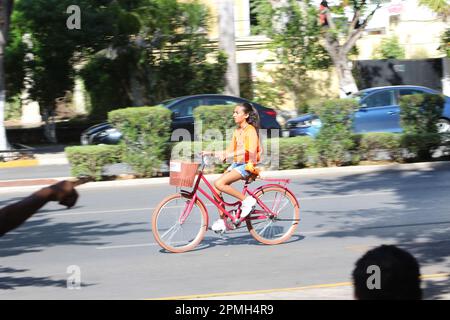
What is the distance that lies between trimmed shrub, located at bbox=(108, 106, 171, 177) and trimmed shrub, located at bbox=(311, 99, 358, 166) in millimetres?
3303

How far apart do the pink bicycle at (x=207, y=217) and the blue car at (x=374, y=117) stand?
10219 millimetres

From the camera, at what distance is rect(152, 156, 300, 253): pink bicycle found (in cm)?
913

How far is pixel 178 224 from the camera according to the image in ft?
30.4

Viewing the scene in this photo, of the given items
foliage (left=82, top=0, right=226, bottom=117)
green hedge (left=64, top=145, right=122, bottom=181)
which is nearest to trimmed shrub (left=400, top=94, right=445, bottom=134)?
green hedge (left=64, top=145, right=122, bottom=181)

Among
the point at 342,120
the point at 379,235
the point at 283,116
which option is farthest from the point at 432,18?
the point at 379,235

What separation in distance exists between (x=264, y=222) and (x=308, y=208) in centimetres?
270

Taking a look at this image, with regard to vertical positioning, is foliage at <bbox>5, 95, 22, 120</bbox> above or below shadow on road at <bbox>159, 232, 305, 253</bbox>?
above

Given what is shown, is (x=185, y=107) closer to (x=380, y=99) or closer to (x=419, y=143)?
(x=380, y=99)

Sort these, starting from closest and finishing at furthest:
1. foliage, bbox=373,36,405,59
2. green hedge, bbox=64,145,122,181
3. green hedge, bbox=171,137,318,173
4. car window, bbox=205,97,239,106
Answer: green hedge, bbox=64,145,122,181
green hedge, bbox=171,137,318,173
car window, bbox=205,97,239,106
foliage, bbox=373,36,405,59

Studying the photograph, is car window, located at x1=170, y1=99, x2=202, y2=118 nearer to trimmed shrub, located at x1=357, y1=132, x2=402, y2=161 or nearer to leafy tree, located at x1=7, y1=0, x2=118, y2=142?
trimmed shrub, located at x1=357, y1=132, x2=402, y2=161

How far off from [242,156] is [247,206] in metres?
0.58

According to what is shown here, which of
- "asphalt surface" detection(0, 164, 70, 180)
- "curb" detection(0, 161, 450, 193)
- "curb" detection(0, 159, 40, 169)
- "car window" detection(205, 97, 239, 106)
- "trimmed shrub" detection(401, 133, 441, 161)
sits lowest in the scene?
"curb" detection(0, 161, 450, 193)

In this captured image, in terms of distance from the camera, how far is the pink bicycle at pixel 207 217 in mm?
9133

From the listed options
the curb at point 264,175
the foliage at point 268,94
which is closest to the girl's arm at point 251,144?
the curb at point 264,175
